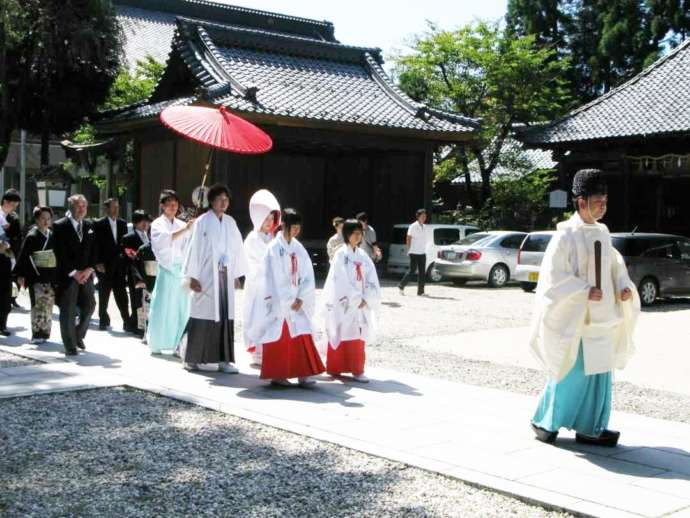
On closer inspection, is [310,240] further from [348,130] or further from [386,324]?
[386,324]

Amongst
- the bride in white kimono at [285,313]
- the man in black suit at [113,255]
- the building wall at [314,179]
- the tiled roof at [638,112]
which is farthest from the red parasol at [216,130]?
Result: the tiled roof at [638,112]

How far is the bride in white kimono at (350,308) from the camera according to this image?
783cm

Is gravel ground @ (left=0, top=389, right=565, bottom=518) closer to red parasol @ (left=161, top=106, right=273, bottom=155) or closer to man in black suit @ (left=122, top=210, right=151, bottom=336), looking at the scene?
red parasol @ (left=161, top=106, right=273, bottom=155)

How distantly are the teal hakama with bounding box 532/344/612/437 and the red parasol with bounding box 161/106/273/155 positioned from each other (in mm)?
3658

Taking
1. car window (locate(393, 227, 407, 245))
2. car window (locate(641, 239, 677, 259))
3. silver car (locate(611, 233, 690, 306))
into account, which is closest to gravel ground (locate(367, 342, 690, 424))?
silver car (locate(611, 233, 690, 306))

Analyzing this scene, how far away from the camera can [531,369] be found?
8914 mm

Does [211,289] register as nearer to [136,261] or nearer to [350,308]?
[350,308]

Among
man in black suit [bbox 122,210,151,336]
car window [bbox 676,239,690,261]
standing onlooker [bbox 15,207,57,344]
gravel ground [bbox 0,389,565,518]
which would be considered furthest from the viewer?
car window [bbox 676,239,690,261]

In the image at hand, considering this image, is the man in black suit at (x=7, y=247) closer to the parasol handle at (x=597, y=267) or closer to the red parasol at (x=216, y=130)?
the red parasol at (x=216, y=130)

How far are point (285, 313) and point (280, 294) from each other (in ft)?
0.56

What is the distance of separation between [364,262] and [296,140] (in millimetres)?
13300

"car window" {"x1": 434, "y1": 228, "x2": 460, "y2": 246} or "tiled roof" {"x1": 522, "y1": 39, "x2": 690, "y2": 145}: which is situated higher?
"tiled roof" {"x1": 522, "y1": 39, "x2": 690, "y2": 145}

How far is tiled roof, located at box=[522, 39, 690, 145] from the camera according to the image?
20.4m

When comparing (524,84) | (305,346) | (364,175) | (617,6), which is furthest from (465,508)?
(617,6)
